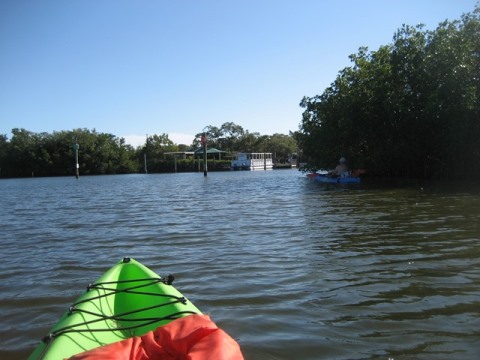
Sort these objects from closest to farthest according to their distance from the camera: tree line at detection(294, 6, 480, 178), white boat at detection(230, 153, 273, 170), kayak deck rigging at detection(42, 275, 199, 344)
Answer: kayak deck rigging at detection(42, 275, 199, 344)
tree line at detection(294, 6, 480, 178)
white boat at detection(230, 153, 273, 170)

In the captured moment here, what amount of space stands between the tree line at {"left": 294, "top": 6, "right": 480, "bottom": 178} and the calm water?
15129 millimetres

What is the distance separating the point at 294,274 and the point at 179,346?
3532mm

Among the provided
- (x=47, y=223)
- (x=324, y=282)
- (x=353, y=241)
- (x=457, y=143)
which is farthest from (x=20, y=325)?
(x=457, y=143)

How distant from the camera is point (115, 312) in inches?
163

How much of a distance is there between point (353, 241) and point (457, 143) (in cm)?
2076

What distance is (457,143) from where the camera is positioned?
26.0 metres

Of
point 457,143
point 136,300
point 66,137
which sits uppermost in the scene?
point 66,137

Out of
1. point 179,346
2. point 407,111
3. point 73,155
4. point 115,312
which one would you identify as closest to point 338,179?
point 407,111

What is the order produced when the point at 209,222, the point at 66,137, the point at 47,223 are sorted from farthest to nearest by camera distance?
1. the point at 66,137
2. the point at 47,223
3. the point at 209,222

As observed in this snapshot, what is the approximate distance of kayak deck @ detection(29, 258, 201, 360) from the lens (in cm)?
326

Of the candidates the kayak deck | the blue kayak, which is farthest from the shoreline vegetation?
the kayak deck

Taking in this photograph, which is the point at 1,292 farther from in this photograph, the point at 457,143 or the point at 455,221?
the point at 457,143

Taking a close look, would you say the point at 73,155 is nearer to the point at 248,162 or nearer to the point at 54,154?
the point at 54,154

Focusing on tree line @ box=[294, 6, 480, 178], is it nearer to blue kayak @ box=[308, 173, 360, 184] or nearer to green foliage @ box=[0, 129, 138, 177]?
blue kayak @ box=[308, 173, 360, 184]
